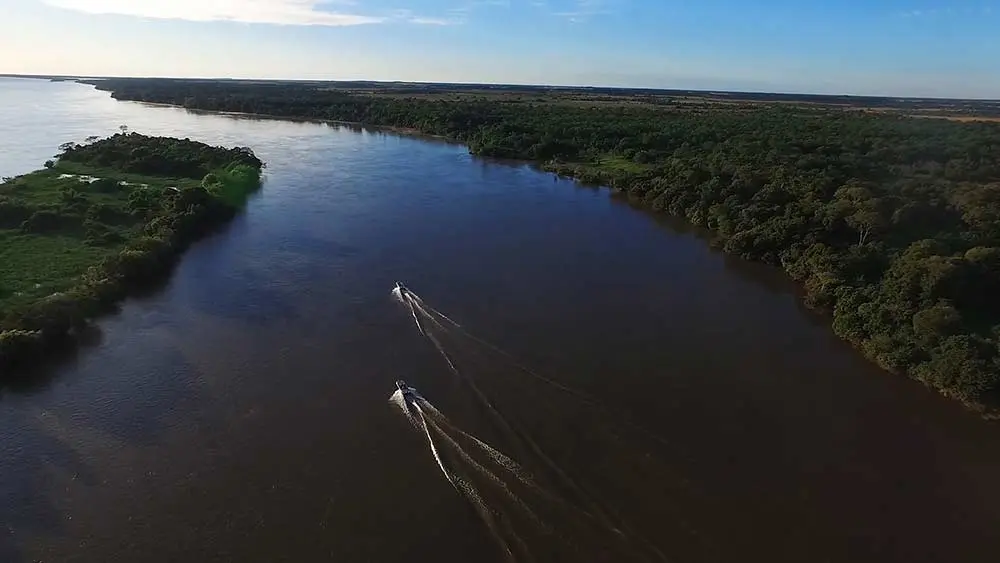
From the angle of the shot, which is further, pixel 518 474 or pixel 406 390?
pixel 406 390

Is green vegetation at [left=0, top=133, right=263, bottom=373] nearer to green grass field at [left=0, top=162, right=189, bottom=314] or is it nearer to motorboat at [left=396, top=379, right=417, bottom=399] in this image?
green grass field at [left=0, top=162, right=189, bottom=314]

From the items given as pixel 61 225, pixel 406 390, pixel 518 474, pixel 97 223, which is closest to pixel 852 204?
pixel 406 390

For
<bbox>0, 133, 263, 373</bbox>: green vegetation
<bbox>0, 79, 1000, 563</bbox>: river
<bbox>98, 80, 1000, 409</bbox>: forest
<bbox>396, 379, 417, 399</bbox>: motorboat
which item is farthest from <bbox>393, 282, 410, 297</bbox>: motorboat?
<bbox>98, 80, 1000, 409</bbox>: forest

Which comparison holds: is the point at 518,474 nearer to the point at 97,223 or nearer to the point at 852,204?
the point at 852,204

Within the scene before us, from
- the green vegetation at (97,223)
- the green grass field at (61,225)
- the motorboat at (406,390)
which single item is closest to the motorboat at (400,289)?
the motorboat at (406,390)

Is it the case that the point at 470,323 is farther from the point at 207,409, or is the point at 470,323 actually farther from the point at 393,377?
the point at 207,409
